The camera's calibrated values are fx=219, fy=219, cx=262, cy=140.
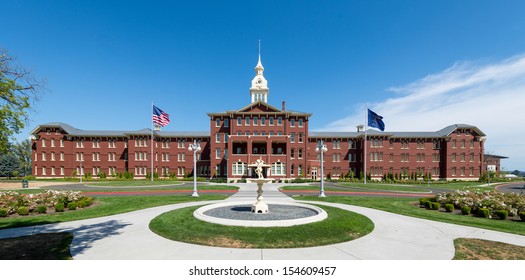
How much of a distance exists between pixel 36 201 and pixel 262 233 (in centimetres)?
1519

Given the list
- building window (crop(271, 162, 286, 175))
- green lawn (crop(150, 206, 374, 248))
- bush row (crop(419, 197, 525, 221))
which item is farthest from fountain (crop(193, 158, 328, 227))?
building window (crop(271, 162, 286, 175))

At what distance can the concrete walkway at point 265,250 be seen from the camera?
267 inches

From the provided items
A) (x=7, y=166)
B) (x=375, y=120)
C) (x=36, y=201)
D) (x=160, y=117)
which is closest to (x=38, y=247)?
(x=36, y=201)

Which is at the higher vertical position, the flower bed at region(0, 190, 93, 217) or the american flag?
the american flag

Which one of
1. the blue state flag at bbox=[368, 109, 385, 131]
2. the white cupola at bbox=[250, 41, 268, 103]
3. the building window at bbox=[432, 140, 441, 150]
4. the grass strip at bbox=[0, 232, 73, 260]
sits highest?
the white cupola at bbox=[250, 41, 268, 103]

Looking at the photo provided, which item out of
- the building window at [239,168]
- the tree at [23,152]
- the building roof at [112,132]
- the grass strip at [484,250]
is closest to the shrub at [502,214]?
the grass strip at [484,250]

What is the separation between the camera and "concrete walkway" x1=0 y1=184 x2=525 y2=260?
6.78 m

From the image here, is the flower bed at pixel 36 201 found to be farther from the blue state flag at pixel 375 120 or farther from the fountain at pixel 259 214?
the blue state flag at pixel 375 120

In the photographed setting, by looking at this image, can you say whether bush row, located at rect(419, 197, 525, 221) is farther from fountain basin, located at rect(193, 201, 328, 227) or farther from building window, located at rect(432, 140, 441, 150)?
building window, located at rect(432, 140, 441, 150)

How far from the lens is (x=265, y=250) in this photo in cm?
711

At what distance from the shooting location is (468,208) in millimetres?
13484

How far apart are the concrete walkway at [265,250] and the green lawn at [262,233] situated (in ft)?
1.06

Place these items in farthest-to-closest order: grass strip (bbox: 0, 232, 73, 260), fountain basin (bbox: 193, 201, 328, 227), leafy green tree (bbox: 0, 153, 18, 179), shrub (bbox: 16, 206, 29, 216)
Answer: leafy green tree (bbox: 0, 153, 18, 179) → shrub (bbox: 16, 206, 29, 216) → fountain basin (bbox: 193, 201, 328, 227) → grass strip (bbox: 0, 232, 73, 260)

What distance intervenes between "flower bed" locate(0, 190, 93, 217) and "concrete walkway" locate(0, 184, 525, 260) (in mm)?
4437
